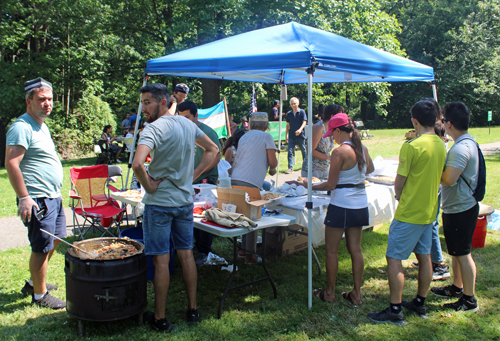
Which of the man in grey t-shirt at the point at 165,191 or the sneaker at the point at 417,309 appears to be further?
the sneaker at the point at 417,309

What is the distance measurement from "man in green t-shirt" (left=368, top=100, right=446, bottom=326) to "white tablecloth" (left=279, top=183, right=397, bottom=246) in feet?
2.47

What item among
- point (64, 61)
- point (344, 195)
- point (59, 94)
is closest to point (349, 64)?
point (344, 195)

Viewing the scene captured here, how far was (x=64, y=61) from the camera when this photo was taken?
14.1 m

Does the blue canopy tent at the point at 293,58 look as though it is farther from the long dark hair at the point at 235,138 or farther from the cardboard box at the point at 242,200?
the long dark hair at the point at 235,138

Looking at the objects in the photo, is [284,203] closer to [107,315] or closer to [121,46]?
[107,315]

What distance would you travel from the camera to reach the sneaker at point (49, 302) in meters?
3.33

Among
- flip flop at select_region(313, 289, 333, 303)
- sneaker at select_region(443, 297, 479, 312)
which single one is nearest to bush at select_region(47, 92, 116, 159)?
flip flop at select_region(313, 289, 333, 303)

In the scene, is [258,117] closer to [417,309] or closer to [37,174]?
[37,174]

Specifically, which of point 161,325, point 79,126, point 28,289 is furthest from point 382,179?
point 79,126

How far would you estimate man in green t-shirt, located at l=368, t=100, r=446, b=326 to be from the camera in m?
3.04

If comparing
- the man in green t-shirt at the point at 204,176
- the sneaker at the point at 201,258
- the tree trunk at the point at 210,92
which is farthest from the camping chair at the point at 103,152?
the sneaker at the point at 201,258

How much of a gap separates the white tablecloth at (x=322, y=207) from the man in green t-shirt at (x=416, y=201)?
0.75 m

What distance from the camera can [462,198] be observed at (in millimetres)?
3301

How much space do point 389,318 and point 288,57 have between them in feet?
8.05
